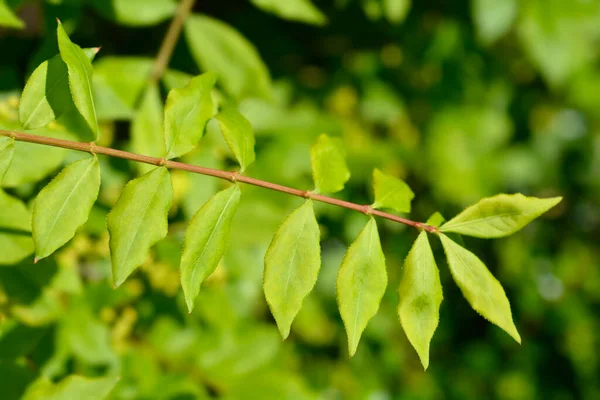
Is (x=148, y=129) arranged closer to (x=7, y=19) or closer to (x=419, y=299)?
(x=7, y=19)

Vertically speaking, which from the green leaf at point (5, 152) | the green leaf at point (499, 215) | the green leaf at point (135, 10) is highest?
the green leaf at point (499, 215)

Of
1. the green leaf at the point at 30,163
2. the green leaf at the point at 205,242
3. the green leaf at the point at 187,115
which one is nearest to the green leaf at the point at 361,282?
the green leaf at the point at 205,242

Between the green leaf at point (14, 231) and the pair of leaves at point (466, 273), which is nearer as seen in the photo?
the pair of leaves at point (466, 273)

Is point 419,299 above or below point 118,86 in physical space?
above

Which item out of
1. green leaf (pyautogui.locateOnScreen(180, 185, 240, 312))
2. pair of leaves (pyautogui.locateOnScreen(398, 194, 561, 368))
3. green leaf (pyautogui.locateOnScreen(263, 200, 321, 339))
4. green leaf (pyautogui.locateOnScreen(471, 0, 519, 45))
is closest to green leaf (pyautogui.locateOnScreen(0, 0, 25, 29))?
green leaf (pyautogui.locateOnScreen(180, 185, 240, 312))

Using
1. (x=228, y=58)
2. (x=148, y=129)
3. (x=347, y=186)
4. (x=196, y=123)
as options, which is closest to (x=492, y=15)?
(x=347, y=186)

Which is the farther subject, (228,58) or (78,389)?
(228,58)

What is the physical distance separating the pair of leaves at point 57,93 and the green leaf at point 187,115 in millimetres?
116

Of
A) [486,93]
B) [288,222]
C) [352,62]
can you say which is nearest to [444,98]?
[486,93]

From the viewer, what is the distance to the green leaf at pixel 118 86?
145 centimetres

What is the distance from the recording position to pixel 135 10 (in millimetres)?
1497

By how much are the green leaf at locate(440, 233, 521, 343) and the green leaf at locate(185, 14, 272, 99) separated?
0.74m

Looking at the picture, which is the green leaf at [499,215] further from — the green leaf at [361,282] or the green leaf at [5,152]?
the green leaf at [5,152]

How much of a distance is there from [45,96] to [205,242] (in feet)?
1.12
